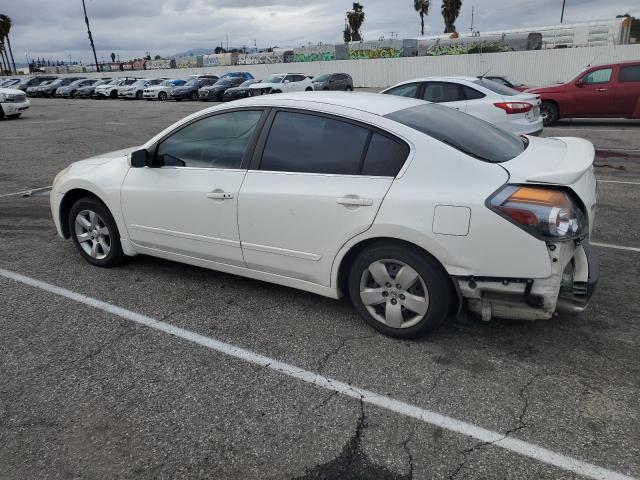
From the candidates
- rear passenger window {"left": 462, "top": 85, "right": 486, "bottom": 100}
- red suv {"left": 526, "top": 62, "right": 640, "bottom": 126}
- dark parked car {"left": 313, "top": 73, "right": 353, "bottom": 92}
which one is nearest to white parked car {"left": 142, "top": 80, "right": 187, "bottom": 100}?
dark parked car {"left": 313, "top": 73, "right": 353, "bottom": 92}

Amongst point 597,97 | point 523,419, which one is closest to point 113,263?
point 523,419

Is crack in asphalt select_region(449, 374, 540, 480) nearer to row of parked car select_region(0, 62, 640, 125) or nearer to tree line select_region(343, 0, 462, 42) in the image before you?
row of parked car select_region(0, 62, 640, 125)

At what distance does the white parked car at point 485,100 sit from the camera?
9.65 m

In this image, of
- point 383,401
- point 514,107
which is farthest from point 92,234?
point 514,107

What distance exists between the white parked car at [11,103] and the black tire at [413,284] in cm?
2161

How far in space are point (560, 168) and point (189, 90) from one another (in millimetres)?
30900

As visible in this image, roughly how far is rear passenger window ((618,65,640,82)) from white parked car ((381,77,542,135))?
14.3 feet

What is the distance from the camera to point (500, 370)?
312 cm

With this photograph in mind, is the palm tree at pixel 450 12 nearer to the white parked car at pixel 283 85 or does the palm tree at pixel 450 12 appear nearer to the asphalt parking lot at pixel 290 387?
the white parked car at pixel 283 85

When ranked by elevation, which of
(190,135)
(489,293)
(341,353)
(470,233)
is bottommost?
(341,353)

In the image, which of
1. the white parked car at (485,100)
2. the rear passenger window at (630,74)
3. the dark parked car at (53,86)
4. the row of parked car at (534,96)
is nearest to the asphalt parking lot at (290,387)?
the white parked car at (485,100)

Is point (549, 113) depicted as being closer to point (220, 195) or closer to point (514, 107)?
point (514, 107)

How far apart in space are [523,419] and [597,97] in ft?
41.6

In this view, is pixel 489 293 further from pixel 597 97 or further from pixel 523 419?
pixel 597 97
